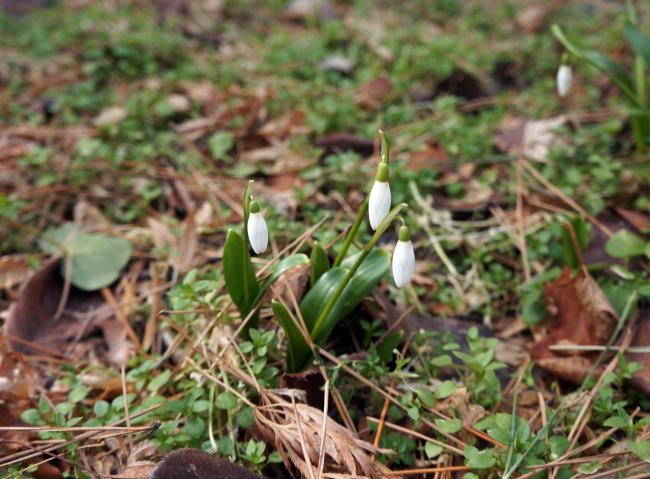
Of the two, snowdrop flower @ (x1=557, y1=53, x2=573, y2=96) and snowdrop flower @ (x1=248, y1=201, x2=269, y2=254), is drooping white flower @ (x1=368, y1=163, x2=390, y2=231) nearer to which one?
snowdrop flower @ (x1=248, y1=201, x2=269, y2=254)

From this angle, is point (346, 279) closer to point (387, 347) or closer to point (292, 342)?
point (292, 342)

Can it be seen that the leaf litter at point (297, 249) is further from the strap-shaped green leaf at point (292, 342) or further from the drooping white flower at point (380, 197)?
the drooping white flower at point (380, 197)

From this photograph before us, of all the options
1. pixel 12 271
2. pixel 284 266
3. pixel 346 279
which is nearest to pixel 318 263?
pixel 284 266

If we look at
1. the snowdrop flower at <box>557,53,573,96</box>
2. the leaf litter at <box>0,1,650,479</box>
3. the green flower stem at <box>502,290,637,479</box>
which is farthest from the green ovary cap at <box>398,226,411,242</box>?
the snowdrop flower at <box>557,53,573,96</box>

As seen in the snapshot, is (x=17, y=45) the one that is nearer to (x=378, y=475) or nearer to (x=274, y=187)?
(x=274, y=187)

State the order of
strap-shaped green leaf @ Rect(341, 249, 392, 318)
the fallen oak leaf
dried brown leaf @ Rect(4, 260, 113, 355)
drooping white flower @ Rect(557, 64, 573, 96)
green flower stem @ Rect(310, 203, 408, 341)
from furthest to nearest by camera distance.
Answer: drooping white flower @ Rect(557, 64, 573, 96) < dried brown leaf @ Rect(4, 260, 113, 355) < the fallen oak leaf < strap-shaped green leaf @ Rect(341, 249, 392, 318) < green flower stem @ Rect(310, 203, 408, 341)

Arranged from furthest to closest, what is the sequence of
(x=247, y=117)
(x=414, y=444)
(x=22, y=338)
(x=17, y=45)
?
(x=17, y=45)
(x=247, y=117)
(x=22, y=338)
(x=414, y=444)

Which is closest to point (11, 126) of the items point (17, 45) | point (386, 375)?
point (17, 45)
